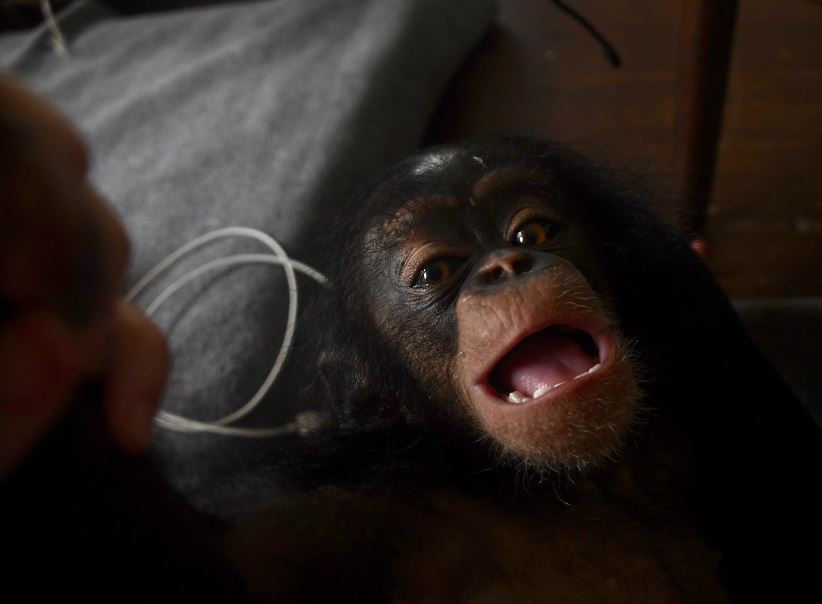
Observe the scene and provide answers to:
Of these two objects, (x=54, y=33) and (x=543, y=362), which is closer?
A: (x=543, y=362)

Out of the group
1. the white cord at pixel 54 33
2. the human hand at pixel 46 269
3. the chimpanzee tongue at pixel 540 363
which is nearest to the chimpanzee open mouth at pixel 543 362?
the chimpanzee tongue at pixel 540 363

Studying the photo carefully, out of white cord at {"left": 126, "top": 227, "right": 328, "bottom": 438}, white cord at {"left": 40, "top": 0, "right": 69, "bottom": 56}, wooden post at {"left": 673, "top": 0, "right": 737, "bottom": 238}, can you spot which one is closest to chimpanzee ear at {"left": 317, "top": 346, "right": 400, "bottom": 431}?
white cord at {"left": 126, "top": 227, "right": 328, "bottom": 438}

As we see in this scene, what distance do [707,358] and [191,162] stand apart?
0.80m

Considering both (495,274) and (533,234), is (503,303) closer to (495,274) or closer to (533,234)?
(495,274)

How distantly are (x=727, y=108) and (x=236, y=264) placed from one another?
0.88m

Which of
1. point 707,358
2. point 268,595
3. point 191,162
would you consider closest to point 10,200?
point 268,595

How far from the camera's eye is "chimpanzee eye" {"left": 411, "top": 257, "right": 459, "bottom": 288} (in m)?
0.65

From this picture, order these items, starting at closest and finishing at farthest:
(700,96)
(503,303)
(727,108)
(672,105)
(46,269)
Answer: (46,269) < (503,303) < (700,96) < (672,105) < (727,108)

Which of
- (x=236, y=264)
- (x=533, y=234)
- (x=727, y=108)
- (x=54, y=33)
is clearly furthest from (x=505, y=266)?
(x=54, y=33)

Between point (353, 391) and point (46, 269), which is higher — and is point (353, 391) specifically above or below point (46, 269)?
below

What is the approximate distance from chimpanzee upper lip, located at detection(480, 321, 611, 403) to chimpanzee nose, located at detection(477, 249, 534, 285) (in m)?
0.05

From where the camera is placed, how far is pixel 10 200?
193 millimetres

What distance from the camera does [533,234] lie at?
0.67 metres

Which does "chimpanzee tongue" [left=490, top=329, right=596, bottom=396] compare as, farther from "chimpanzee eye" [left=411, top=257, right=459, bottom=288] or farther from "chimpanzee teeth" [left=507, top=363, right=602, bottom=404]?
"chimpanzee eye" [left=411, top=257, right=459, bottom=288]
